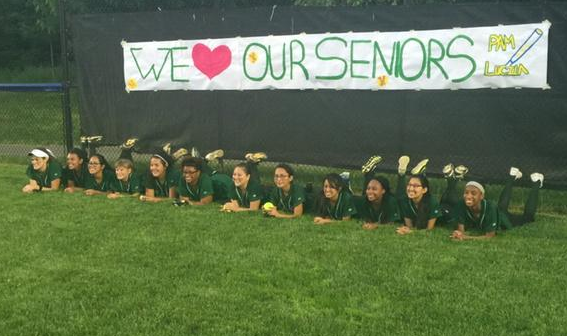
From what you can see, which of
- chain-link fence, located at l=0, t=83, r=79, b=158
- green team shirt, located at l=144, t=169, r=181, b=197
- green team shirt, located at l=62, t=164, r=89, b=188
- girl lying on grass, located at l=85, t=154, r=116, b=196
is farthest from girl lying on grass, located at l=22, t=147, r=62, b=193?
chain-link fence, located at l=0, t=83, r=79, b=158

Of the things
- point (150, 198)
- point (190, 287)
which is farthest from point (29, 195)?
point (190, 287)

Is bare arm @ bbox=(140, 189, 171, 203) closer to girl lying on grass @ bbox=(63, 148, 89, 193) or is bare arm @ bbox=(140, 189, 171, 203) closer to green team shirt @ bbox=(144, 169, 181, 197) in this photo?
green team shirt @ bbox=(144, 169, 181, 197)

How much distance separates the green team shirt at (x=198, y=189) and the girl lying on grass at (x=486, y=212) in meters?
2.77

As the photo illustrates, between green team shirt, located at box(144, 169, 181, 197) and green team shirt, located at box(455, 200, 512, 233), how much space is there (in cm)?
329

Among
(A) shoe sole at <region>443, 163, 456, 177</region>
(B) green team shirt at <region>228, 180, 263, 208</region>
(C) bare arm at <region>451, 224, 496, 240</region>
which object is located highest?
(A) shoe sole at <region>443, 163, 456, 177</region>

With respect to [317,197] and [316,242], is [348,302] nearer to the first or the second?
[316,242]

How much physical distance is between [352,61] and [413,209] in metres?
1.92

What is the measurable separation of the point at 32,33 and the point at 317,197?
19194mm

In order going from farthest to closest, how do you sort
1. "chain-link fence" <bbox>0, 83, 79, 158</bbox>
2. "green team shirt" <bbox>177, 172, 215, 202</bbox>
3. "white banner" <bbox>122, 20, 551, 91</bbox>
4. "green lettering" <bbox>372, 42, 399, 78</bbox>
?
"chain-link fence" <bbox>0, 83, 79, 158</bbox>
"green team shirt" <bbox>177, 172, 215, 202</bbox>
"green lettering" <bbox>372, 42, 399, 78</bbox>
"white banner" <bbox>122, 20, 551, 91</bbox>

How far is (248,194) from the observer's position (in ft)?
22.6

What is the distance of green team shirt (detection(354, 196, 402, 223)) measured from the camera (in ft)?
20.2

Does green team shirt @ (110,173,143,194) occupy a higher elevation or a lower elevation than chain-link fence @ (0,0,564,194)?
lower

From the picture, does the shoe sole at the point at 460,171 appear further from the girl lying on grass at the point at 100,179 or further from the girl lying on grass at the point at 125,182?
the girl lying on grass at the point at 100,179

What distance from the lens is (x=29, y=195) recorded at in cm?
776
